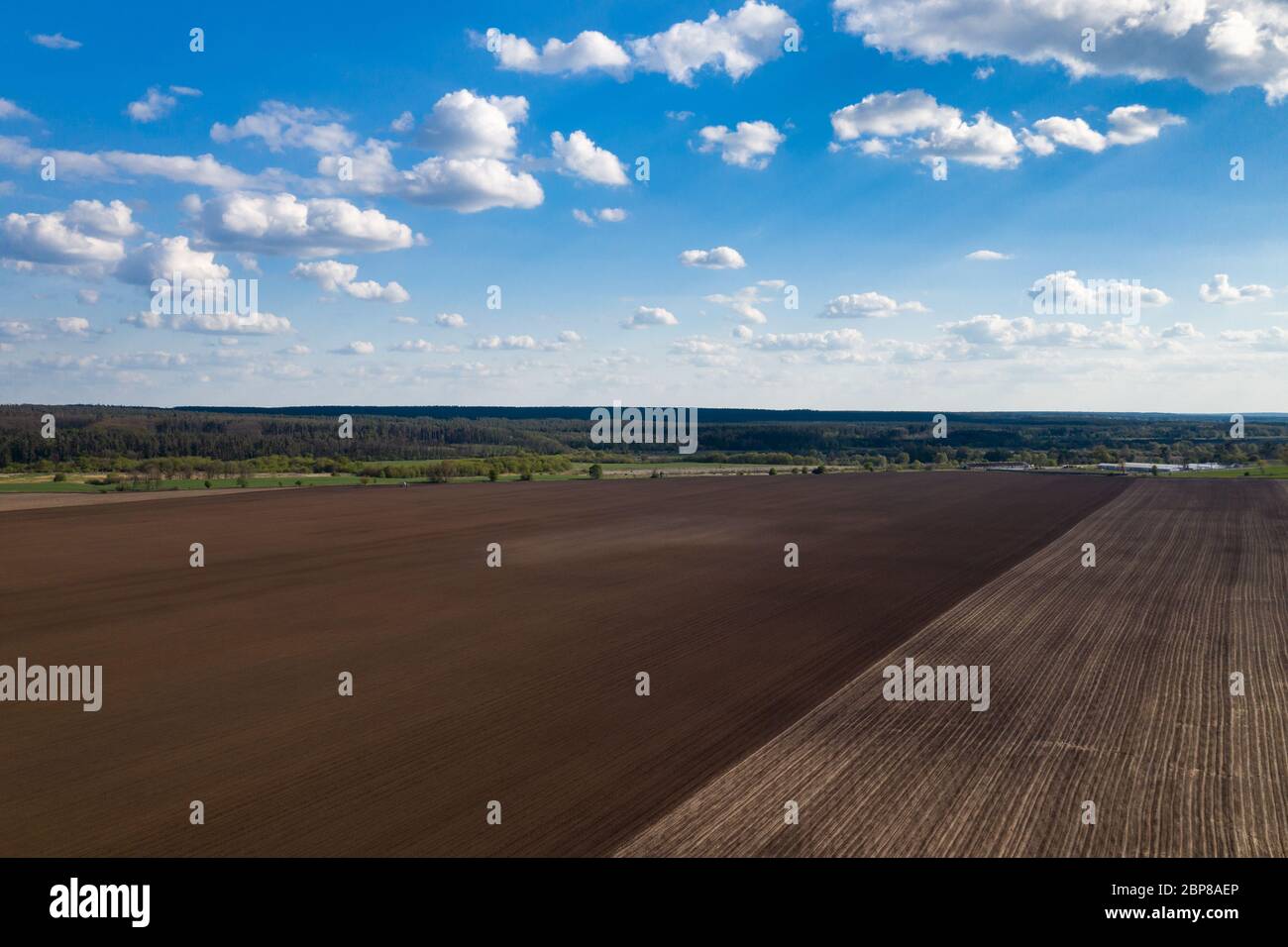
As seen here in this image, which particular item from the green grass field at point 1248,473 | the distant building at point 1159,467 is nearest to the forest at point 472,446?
the distant building at point 1159,467

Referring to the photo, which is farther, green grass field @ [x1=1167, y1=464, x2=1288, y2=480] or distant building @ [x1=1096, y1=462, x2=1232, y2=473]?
distant building @ [x1=1096, y1=462, x2=1232, y2=473]

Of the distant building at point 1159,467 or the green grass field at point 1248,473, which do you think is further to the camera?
the distant building at point 1159,467

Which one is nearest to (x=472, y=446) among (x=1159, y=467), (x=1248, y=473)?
(x=1159, y=467)

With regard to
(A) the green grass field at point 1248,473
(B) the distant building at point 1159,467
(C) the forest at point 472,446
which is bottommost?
(A) the green grass field at point 1248,473

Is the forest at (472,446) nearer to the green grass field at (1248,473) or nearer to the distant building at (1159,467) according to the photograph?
the distant building at (1159,467)

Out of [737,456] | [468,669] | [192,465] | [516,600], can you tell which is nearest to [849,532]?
[516,600]

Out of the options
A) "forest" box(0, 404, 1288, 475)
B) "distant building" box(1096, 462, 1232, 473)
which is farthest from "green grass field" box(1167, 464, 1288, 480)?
"forest" box(0, 404, 1288, 475)

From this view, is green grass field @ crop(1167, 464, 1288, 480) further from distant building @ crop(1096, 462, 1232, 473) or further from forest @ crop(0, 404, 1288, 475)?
forest @ crop(0, 404, 1288, 475)

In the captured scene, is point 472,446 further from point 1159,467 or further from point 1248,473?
point 1248,473

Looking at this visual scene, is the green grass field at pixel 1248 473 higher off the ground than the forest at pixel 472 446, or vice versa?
the forest at pixel 472 446

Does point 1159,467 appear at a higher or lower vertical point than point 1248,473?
higher
